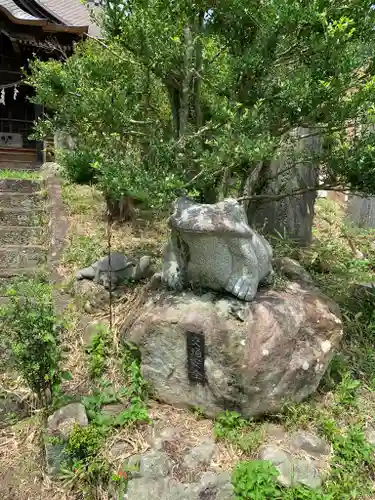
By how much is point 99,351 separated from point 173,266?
1.10 m

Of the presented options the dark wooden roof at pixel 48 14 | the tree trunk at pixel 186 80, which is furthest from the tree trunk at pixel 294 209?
the dark wooden roof at pixel 48 14

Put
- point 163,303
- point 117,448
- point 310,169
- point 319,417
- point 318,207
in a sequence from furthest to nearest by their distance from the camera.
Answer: point 318,207
point 310,169
point 163,303
point 319,417
point 117,448

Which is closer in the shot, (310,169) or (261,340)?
(261,340)

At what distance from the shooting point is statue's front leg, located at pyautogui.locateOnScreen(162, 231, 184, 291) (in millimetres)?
3656

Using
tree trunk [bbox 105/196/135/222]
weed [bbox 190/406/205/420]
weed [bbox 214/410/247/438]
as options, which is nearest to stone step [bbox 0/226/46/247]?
tree trunk [bbox 105/196/135/222]

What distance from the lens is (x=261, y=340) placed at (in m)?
3.20

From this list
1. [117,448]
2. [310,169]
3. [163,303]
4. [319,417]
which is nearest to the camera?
[117,448]

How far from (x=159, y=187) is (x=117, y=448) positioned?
1.91 metres

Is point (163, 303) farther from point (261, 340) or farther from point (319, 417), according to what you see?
point (319, 417)

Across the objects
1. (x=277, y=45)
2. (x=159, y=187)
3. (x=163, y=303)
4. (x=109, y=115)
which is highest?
(x=277, y=45)

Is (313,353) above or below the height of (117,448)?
above

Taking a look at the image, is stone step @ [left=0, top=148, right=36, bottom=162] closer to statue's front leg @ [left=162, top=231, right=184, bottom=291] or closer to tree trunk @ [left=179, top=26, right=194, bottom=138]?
tree trunk @ [left=179, top=26, right=194, bottom=138]

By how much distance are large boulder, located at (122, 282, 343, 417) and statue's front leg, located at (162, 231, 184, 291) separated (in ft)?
0.35

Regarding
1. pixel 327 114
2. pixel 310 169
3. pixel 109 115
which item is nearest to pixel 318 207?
pixel 310 169
